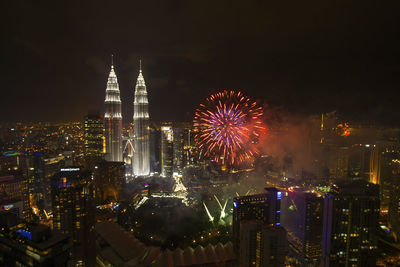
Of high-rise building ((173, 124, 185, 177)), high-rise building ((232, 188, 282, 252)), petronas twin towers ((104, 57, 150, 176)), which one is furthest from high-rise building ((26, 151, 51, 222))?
high-rise building ((232, 188, 282, 252))

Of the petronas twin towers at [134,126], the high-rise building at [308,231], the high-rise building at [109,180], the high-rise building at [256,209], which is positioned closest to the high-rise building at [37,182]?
the high-rise building at [109,180]

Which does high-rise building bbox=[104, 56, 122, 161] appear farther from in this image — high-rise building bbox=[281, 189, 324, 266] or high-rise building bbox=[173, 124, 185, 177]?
high-rise building bbox=[281, 189, 324, 266]

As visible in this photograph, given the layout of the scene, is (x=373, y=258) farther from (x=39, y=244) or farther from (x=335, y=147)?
(x=39, y=244)

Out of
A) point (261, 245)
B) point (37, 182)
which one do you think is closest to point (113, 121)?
point (37, 182)

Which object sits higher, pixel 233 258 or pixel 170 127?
pixel 170 127

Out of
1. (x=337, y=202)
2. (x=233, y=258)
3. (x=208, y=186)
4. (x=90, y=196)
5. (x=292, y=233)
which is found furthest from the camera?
(x=208, y=186)

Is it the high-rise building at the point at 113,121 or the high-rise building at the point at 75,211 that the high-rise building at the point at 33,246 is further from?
the high-rise building at the point at 113,121

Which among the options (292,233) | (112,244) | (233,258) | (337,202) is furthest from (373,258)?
(112,244)
